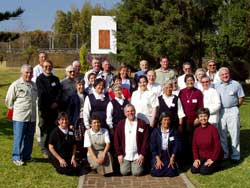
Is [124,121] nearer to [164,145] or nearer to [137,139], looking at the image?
[137,139]

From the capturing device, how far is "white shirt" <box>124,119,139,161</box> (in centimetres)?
727

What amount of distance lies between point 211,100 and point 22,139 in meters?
3.25

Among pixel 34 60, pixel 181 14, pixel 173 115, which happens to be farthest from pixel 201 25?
pixel 34 60

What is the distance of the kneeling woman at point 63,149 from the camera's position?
7.11 metres

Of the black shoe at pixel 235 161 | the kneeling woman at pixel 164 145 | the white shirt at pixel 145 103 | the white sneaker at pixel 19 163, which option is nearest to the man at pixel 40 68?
the white sneaker at pixel 19 163

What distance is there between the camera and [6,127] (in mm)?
11570

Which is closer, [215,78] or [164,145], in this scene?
[164,145]

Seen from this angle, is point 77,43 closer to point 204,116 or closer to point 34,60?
point 34,60

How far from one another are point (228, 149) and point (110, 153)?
2258mm

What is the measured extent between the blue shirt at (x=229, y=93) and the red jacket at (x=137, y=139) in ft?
5.06

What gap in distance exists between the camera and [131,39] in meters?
18.0

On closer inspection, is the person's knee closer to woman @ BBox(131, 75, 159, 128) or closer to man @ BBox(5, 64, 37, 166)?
woman @ BBox(131, 75, 159, 128)

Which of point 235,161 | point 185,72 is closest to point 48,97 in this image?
point 185,72

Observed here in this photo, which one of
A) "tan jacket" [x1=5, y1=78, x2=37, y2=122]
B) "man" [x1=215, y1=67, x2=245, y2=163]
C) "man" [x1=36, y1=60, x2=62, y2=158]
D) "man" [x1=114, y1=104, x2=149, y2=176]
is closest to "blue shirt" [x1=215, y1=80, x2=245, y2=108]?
"man" [x1=215, y1=67, x2=245, y2=163]
